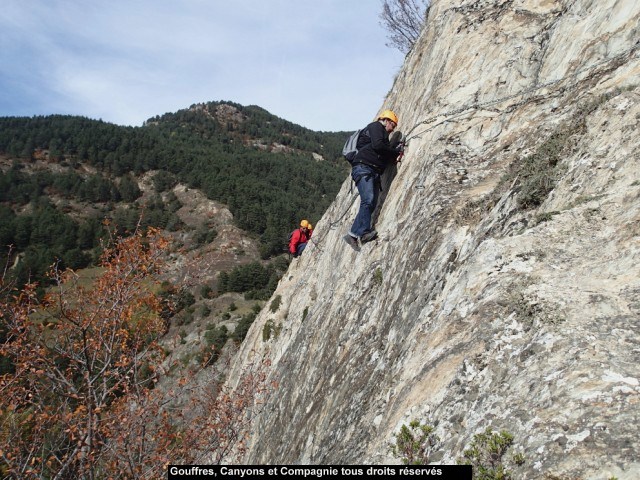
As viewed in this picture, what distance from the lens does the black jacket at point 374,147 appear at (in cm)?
993

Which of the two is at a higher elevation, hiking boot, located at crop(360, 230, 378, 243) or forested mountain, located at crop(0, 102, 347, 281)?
forested mountain, located at crop(0, 102, 347, 281)

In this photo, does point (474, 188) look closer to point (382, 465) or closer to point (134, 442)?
point (382, 465)

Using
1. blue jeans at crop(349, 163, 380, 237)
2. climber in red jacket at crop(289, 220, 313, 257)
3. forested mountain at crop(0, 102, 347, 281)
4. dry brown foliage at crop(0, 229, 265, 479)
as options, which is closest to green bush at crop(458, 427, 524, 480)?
blue jeans at crop(349, 163, 380, 237)

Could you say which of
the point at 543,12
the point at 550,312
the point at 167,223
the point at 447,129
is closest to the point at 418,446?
the point at 550,312

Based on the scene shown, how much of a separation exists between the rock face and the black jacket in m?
0.77

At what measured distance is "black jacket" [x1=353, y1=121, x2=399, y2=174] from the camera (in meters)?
9.93

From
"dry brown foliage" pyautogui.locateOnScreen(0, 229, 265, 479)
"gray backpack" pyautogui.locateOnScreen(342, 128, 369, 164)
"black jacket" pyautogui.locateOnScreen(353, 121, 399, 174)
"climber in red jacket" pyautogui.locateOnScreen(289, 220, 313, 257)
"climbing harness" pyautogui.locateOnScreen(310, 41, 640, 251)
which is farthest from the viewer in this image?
"climber in red jacket" pyautogui.locateOnScreen(289, 220, 313, 257)

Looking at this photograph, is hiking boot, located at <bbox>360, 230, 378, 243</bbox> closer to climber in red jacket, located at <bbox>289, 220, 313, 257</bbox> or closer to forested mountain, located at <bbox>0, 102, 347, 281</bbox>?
climber in red jacket, located at <bbox>289, 220, 313, 257</bbox>

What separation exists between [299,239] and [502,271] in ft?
56.3

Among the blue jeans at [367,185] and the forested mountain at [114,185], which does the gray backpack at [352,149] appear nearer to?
the blue jeans at [367,185]

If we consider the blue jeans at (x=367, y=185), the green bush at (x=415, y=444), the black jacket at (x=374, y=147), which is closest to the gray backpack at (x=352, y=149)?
the black jacket at (x=374, y=147)

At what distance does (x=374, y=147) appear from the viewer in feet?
33.0

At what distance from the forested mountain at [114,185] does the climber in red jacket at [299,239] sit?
79234 millimetres

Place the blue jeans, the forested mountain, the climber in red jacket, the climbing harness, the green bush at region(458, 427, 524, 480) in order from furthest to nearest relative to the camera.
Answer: the forested mountain < the climber in red jacket < the blue jeans < the climbing harness < the green bush at region(458, 427, 524, 480)
